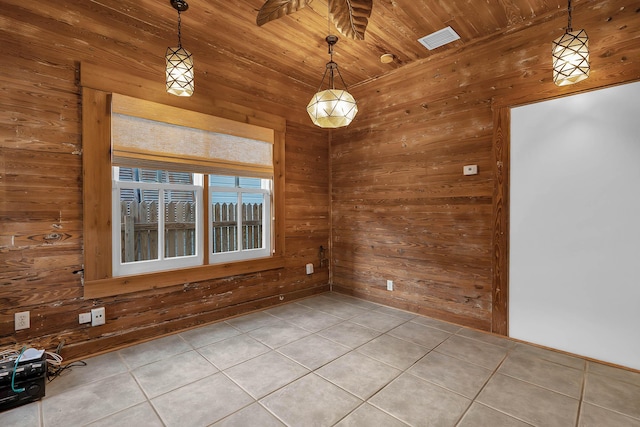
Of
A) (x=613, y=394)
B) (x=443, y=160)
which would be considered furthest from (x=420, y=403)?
(x=443, y=160)

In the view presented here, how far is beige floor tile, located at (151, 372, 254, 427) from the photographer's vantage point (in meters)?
1.74

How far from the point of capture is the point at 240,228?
142 inches

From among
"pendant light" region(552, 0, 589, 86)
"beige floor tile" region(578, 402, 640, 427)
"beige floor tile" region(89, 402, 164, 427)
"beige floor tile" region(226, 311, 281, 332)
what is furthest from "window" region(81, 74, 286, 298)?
"beige floor tile" region(578, 402, 640, 427)

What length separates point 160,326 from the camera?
113 inches

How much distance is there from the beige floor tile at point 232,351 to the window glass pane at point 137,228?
3.49ft

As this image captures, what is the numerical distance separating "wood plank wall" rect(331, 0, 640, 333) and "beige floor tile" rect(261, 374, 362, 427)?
1810mm

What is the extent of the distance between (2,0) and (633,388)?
17.0 feet

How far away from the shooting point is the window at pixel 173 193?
251cm

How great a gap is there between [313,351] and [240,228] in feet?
5.56

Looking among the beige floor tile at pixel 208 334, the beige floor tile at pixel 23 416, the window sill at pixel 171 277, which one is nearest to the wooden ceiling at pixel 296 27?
the window sill at pixel 171 277

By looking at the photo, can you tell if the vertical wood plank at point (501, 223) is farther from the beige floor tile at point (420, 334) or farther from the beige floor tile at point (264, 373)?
the beige floor tile at point (264, 373)

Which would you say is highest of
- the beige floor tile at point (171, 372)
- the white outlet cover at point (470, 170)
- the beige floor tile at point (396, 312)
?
the white outlet cover at point (470, 170)

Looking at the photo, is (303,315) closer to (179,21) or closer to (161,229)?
(161,229)

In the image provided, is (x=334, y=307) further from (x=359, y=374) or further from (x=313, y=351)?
(x=359, y=374)
